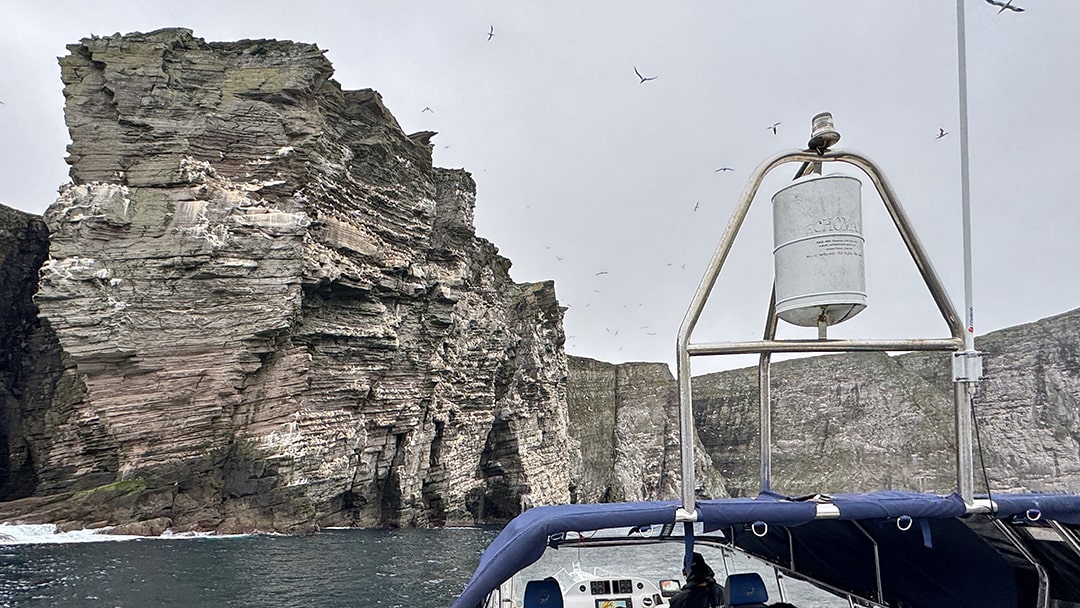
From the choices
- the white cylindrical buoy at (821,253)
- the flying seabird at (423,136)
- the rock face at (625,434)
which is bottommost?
the rock face at (625,434)

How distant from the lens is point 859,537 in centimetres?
659

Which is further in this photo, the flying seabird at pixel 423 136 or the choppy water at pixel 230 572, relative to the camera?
the flying seabird at pixel 423 136

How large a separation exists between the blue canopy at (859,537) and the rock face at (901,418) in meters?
94.2

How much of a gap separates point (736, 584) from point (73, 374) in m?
47.1

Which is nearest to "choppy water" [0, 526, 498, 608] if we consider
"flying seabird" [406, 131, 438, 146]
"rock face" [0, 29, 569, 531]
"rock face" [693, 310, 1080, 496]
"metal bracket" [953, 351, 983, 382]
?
"rock face" [0, 29, 569, 531]

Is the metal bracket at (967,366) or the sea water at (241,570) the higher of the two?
the metal bracket at (967,366)

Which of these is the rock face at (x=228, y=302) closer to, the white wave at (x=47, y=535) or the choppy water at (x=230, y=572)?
the white wave at (x=47, y=535)

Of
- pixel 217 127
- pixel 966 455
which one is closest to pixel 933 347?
pixel 966 455

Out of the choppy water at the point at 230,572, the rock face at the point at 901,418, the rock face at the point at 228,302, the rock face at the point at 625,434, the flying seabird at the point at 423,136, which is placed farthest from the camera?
the rock face at the point at 625,434

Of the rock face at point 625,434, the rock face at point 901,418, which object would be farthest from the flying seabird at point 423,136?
the rock face at point 901,418

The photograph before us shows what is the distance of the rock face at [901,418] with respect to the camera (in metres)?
97.8

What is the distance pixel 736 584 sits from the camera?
23.6 feet

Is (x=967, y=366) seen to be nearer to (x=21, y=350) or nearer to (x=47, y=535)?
(x=47, y=535)

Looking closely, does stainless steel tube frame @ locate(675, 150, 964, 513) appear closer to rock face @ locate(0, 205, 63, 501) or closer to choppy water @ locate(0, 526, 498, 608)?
choppy water @ locate(0, 526, 498, 608)
